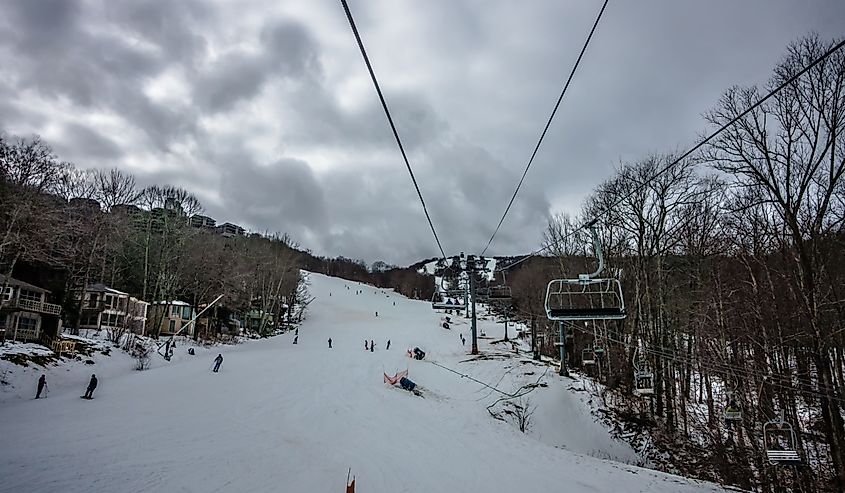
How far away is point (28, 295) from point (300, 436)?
25.7m

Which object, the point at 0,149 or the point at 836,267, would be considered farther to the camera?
the point at 0,149

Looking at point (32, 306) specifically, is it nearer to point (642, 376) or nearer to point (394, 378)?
point (394, 378)

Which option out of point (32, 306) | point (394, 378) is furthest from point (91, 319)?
point (394, 378)

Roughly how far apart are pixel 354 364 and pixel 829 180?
27.7 meters

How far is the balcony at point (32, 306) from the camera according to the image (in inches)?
1064

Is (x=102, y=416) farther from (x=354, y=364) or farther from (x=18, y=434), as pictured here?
(x=354, y=364)

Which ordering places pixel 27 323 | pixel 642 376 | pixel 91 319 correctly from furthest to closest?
pixel 91 319, pixel 27 323, pixel 642 376

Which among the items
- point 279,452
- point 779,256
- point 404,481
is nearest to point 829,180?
point 779,256

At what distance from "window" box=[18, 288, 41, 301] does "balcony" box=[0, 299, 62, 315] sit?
55 cm

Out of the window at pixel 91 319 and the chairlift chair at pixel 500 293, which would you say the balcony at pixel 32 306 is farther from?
the chairlift chair at pixel 500 293

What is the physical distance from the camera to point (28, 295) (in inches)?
1190

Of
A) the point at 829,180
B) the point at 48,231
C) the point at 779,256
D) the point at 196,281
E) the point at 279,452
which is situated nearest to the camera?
the point at 829,180

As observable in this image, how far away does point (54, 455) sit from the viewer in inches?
472

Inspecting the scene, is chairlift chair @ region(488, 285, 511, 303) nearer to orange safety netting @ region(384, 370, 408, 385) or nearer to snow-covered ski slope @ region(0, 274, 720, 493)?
snow-covered ski slope @ region(0, 274, 720, 493)
